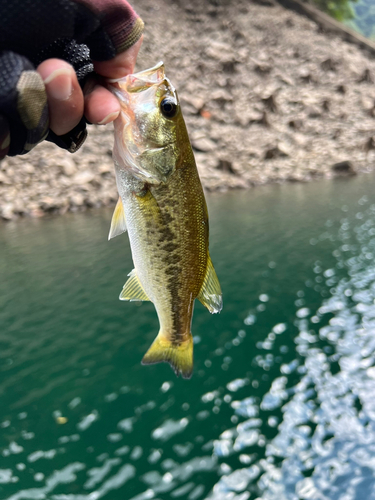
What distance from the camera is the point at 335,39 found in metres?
38.9

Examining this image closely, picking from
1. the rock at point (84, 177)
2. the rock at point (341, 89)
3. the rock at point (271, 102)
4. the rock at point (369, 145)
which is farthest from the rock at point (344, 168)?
the rock at point (84, 177)

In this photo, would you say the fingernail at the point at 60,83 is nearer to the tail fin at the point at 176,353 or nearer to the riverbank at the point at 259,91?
the tail fin at the point at 176,353

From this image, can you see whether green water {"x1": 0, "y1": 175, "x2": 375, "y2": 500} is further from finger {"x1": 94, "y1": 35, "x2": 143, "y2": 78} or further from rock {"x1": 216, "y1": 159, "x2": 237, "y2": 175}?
rock {"x1": 216, "y1": 159, "x2": 237, "y2": 175}

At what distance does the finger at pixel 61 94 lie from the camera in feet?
6.77

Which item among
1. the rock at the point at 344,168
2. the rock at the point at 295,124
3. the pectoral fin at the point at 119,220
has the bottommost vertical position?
the rock at the point at 344,168

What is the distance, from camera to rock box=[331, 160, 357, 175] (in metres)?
33.2

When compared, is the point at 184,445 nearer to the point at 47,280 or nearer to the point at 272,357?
the point at 272,357

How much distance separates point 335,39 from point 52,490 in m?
43.0

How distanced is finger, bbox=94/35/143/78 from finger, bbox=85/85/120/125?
0.13 metres

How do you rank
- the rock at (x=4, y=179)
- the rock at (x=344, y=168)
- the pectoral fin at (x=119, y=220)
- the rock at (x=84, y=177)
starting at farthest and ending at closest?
the rock at (x=344, y=168), the rock at (x=84, y=177), the rock at (x=4, y=179), the pectoral fin at (x=119, y=220)

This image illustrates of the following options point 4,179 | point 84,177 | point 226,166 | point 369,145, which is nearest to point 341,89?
point 369,145

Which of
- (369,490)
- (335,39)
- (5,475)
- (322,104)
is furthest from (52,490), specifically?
(335,39)

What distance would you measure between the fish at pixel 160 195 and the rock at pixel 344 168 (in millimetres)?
33314

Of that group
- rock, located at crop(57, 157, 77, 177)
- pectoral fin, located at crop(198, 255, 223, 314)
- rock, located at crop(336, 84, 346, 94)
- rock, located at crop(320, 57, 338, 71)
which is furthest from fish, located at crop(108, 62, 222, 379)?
rock, located at crop(320, 57, 338, 71)
